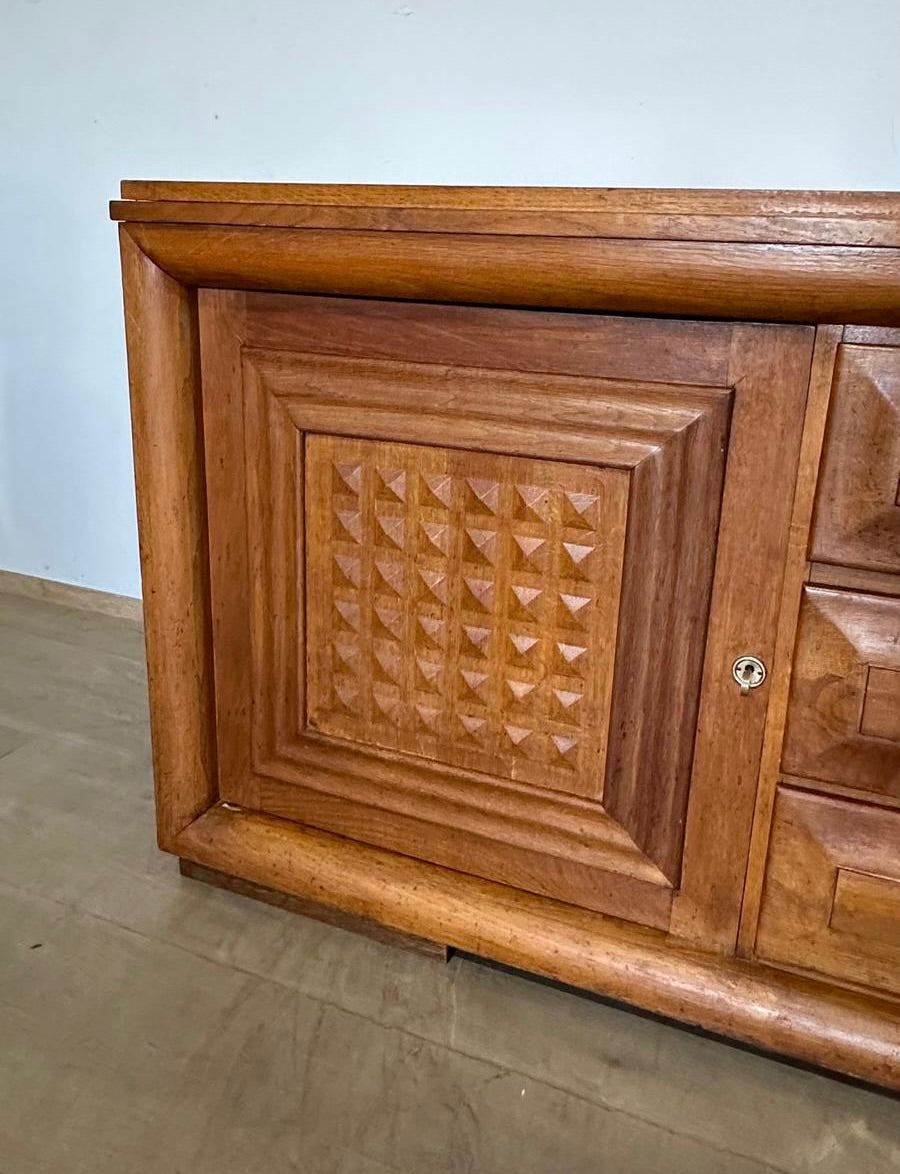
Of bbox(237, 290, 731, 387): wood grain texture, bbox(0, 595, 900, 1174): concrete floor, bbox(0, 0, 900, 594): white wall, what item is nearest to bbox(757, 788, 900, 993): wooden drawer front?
bbox(0, 595, 900, 1174): concrete floor

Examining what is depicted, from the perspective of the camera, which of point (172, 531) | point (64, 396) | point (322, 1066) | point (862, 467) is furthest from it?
point (64, 396)

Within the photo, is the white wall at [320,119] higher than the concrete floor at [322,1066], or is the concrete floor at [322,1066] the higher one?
the white wall at [320,119]

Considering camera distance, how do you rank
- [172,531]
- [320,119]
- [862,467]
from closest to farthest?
1. [862,467]
2. [172,531]
3. [320,119]

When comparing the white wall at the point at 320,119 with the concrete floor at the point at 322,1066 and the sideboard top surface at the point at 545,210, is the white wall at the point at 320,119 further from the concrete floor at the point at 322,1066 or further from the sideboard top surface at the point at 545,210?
the concrete floor at the point at 322,1066

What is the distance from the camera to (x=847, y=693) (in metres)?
0.70

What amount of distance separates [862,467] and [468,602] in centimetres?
31

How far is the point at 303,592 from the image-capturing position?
34.7 inches

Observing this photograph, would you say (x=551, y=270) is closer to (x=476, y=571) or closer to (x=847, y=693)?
(x=476, y=571)

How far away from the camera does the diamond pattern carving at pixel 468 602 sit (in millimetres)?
767

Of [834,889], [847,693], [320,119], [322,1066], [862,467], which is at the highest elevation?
[320,119]

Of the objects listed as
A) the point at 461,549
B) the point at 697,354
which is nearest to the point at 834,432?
the point at 697,354

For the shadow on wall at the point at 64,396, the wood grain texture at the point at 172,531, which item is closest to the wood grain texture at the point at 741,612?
the wood grain texture at the point at 172,531

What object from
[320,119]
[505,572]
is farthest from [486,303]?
[320,119]

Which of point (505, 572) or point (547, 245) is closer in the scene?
point (547, 245)
